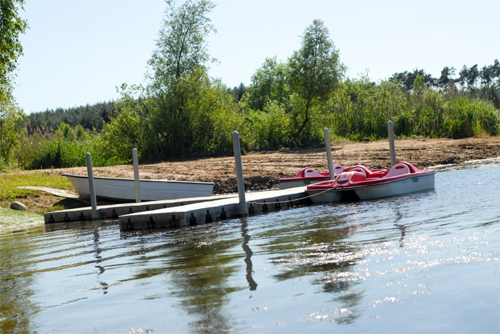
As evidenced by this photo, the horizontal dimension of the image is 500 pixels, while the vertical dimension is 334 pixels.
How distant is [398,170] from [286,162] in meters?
10.4

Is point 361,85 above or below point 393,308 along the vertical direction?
above

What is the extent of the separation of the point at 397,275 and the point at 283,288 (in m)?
1.04

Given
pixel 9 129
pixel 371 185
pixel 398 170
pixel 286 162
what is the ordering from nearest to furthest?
pixel 371 185
pixel 398 170
pixel 9 129
pixel 286 162

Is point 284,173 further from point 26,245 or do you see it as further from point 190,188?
point 26,245

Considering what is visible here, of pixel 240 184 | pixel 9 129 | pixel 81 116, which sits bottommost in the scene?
pixel 240 184

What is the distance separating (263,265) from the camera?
6.34 metres

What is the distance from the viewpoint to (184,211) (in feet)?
39.2

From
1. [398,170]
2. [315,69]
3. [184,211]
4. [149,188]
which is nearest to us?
[184,211]

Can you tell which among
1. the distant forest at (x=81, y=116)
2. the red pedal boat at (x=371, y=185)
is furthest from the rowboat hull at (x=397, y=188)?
the distant forest at (x=81, y=116)

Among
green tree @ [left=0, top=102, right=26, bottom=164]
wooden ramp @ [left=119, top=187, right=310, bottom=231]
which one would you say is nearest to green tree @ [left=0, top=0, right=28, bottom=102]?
green tree @ [left=0, top=102, right=26, bottom=164]

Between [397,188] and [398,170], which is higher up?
[398,170]

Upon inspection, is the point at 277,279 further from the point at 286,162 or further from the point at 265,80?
the point at 265,80

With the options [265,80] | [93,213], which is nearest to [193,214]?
[93,213]

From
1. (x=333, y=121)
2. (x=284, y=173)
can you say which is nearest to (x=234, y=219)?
(x=284, y=173)
